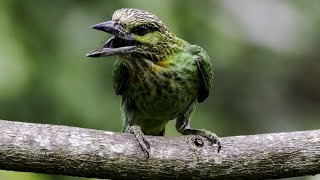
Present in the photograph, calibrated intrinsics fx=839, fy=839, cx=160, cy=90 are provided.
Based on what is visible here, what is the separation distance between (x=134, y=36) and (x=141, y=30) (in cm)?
9

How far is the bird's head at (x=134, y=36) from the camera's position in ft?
14.8

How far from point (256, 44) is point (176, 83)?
11.8 feet

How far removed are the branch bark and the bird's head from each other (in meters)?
0.51

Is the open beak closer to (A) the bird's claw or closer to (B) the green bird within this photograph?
(B) the green bird

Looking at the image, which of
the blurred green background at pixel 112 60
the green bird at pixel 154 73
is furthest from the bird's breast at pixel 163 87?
the blurred green background at pixel 112 60

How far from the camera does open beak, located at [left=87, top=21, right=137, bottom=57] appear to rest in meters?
4.48

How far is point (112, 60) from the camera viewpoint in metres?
6.37

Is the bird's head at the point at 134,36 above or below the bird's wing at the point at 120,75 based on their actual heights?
above

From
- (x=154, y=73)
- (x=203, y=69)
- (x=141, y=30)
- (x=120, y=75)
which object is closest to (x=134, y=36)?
(x=141, y=30)

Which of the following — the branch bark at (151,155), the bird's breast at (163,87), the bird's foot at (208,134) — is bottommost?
the branch bark at (151,155)

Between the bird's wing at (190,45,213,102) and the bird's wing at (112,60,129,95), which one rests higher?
the bird's wing at (190,45,213,102)

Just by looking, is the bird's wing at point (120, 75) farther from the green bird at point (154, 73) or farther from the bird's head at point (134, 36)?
the bird's head at point (134, 36)

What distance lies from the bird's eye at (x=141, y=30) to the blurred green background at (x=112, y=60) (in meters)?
1.16

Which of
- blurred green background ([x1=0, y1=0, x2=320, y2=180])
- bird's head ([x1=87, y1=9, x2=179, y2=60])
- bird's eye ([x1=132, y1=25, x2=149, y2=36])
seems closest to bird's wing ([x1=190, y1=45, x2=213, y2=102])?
bird's head ([x1=87, y1=9, x2=179, y2=60])
